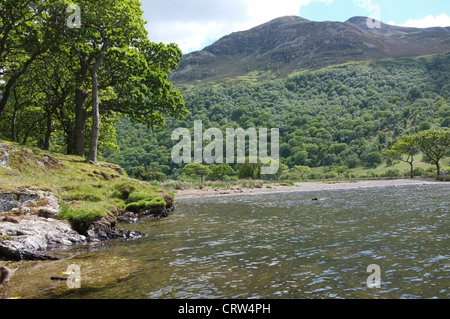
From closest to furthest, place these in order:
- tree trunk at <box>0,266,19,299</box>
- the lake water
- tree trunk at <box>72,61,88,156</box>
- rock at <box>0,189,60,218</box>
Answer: tree trunk at <box>0,266,19,299</box>, the lake water, rock at <box>0,189,60,218</box>, tree trunk at <box>72,61,88,156</box>

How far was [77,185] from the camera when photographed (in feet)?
58.4

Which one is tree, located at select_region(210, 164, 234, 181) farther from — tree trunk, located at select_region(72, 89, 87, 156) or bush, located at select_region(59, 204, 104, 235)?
bush, located at select_region(59, 204, 104, 235)

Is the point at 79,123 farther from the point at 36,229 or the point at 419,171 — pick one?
the point at 419,171

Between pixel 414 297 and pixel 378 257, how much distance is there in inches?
135

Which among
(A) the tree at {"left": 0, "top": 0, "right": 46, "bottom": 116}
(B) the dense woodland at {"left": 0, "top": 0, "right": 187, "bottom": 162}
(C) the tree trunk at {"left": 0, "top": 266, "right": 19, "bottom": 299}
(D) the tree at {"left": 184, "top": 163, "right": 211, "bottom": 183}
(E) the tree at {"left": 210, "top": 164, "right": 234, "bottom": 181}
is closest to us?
(C) the tree trunk at {"left": 0, "top": 266, "right": 19, "bottom": 299}

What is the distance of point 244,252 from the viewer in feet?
37.9

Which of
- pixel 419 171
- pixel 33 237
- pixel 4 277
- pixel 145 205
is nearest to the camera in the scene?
pixel 4 277

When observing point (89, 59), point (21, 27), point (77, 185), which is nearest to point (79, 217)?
point (77, 185)

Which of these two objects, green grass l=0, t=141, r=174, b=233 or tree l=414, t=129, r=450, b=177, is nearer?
green grass l=0, t=141, r=174, b=233

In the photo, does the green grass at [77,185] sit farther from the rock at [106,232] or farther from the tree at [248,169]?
the tree at [248,169]

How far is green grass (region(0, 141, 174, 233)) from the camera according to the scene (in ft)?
47.1

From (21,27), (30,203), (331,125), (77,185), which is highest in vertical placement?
(331,125)

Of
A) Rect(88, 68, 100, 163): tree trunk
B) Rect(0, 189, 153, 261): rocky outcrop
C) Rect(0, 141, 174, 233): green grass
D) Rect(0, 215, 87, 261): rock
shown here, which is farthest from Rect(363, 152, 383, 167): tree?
Rect(0, 215, 87, 261): rock

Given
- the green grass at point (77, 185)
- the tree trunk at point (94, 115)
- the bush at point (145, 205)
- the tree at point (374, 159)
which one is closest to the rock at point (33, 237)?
the green grass at point (77, 185)
